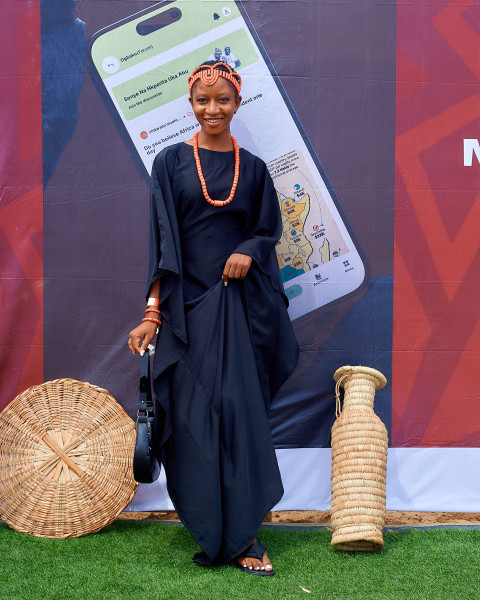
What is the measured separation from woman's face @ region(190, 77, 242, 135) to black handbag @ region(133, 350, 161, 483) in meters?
1.04

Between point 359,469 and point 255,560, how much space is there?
2.13 feet

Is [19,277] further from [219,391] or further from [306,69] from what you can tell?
[306,69]

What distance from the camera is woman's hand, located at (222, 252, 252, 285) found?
3.08 meters

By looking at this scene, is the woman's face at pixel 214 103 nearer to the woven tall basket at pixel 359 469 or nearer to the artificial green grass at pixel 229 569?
the woven tall basket at pixel 359 469

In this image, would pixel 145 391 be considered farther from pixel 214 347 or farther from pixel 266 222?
pixel 266 222

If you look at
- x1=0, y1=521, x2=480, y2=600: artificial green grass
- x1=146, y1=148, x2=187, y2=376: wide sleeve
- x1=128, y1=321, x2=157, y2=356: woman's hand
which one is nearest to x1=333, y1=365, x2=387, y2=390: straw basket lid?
x1=0, y1=521, x2=480, y2=600: artificial green grass

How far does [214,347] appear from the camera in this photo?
311 centimetres

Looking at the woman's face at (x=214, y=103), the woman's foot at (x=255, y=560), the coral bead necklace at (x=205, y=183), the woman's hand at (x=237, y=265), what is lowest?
the woman's foot at (x=255, y=560)

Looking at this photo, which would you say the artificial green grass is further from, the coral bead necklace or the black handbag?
the coral bead necklace

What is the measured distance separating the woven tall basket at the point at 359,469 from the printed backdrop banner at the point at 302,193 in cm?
32

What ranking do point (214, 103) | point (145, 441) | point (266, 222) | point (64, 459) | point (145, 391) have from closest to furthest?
1. point (145, 441)
2. point (145, 391)
3. point (214, 103)
4. point (266, 222)
5. point (64, 459)

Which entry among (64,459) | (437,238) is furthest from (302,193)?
(64,459)

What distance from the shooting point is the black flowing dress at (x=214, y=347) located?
301 centimetres

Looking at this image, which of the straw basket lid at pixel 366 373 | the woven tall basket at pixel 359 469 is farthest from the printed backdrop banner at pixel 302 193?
the woven tall basket at pixel 359 469
